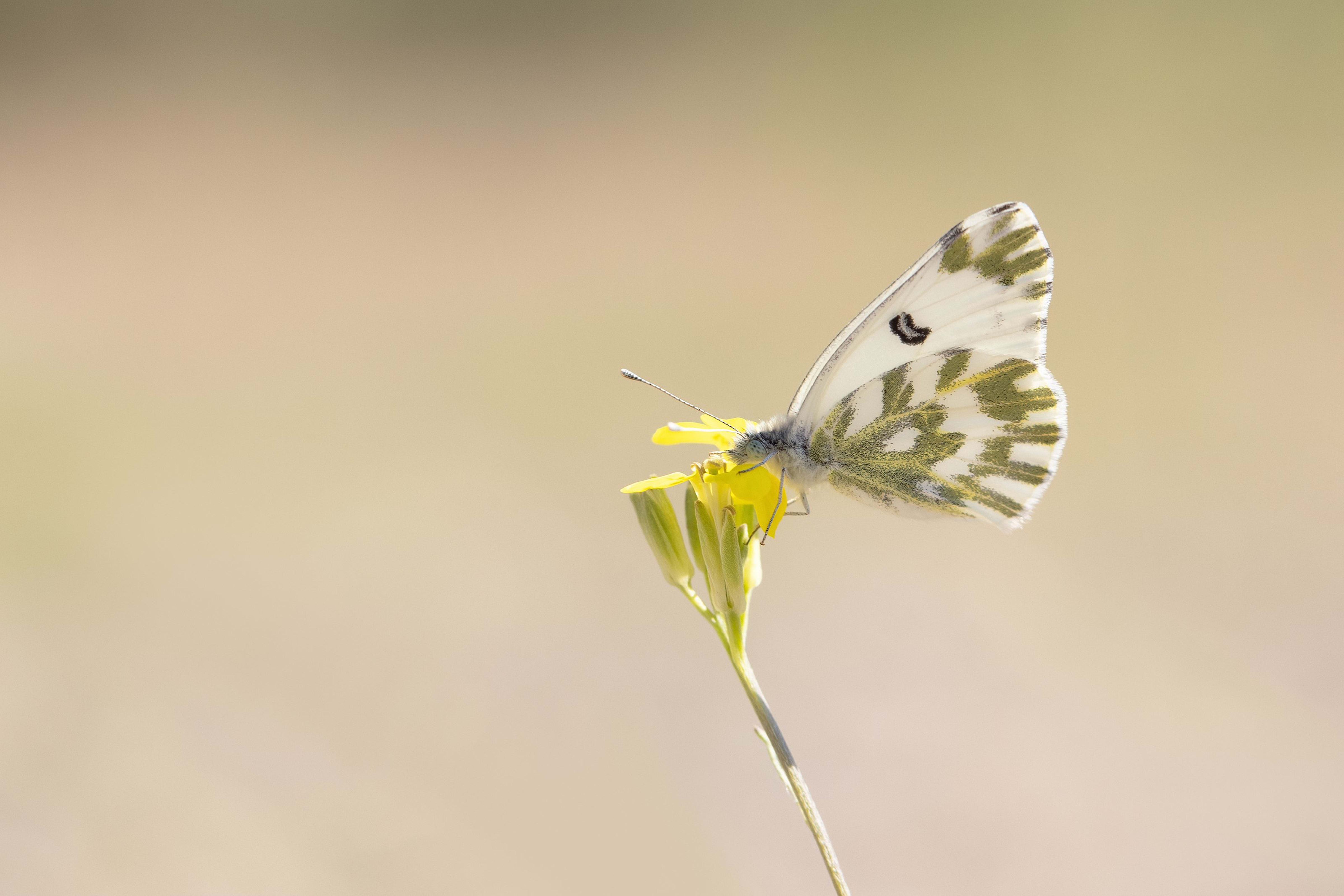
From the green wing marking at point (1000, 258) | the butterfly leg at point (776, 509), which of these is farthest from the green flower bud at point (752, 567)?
the green wing marking at point (1000, 258)

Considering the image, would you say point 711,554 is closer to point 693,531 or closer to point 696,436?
point 693,531

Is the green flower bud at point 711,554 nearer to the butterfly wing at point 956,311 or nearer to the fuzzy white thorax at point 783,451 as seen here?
the fuzzy white thorax at point 783,451

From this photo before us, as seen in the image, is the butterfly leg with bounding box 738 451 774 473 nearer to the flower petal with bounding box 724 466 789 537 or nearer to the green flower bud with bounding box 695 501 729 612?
the flower petal with bounding box 724 466 789 537

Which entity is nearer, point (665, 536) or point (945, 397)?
point (665, 536)

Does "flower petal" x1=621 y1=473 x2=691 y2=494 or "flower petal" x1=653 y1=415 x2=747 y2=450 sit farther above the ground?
"flower petal" x1=653 y1=415 x2=747 y2=450

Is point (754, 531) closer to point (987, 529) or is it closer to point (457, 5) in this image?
point (987, 529)

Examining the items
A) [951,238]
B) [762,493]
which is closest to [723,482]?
[762,493]

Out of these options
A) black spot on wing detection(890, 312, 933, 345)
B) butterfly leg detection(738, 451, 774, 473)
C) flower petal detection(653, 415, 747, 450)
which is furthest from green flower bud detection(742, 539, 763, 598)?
black spot on wing detection(890, 312, 933, 345)
